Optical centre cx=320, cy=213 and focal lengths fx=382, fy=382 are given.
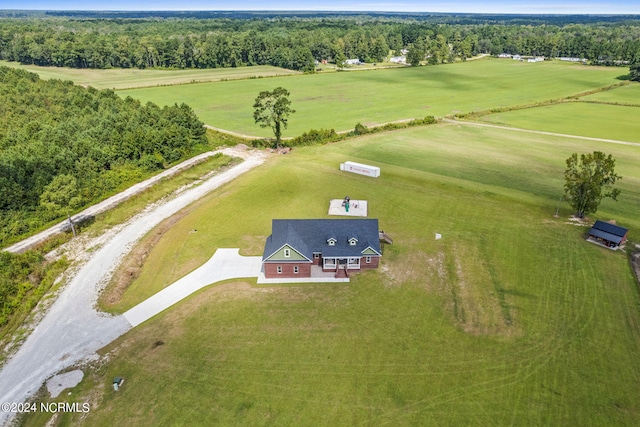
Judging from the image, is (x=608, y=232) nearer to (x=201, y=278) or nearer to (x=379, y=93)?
(x=201, y=278)

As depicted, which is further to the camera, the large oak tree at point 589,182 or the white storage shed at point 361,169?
the white storage shed at point 361,169

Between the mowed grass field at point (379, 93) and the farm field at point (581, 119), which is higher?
the mowed grass field at point (379, 93)

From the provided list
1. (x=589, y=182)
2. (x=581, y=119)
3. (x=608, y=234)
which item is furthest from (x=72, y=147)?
(x=581, y=119)

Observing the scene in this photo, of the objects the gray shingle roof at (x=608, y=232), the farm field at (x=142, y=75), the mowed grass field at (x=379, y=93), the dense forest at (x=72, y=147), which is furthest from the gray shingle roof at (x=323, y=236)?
the farm field at (x=142, y=75)

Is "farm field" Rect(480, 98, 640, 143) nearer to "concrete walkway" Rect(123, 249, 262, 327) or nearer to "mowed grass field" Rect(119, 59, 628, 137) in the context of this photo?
"mowed grass field" Rect(119, 59, 628, 137)

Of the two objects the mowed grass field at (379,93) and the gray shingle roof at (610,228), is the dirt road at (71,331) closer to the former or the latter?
the gray shingle roof at (610,228)

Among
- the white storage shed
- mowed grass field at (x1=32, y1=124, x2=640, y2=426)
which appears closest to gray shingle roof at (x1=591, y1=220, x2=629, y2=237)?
mowed grass field at (x1=32, y1=124, x2=640, y2=426)
